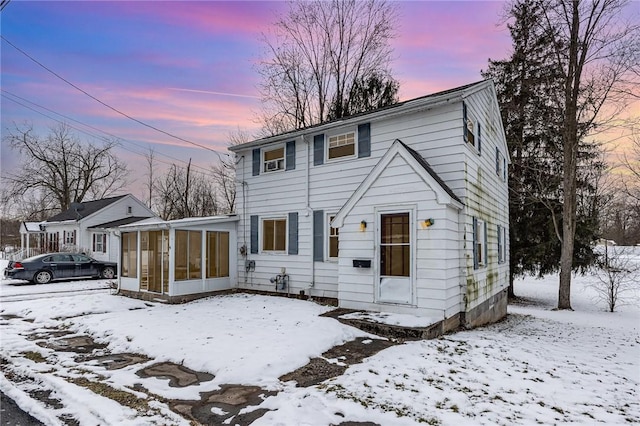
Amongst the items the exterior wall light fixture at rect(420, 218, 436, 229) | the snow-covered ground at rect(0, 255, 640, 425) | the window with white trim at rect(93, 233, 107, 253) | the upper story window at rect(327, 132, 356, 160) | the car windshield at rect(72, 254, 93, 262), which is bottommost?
the snow-covered ground at rect(0, 255, 640, 425)

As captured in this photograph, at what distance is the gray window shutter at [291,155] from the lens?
38.9ft

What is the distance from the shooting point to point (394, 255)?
8.48 m

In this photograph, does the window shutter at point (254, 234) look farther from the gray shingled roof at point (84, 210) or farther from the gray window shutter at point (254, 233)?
the gray shingled roof at point (84, 210)

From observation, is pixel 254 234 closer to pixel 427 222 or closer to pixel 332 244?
pixel 332 244

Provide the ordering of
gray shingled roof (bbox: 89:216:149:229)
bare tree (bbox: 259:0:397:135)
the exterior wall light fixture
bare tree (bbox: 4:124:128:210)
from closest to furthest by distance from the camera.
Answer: the exterior wall light fixture → bare tree (bbox: 259:0:397:135) → gray shingled roof (bbox: 89:216:149:229) → bare tree (bbox: 4:124:128:210)

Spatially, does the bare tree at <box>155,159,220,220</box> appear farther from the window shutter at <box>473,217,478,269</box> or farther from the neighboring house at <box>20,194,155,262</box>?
the window shutter at <box>473,217,478,269</box>

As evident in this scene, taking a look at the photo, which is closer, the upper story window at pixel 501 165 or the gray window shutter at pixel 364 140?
the gray window shutter at pixel 364 140

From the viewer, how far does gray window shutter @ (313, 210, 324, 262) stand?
10.8 meters

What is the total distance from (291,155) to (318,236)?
116 inches

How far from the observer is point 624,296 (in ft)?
66.6

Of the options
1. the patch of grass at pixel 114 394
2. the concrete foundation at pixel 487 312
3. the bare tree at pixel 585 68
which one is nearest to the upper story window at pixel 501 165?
the bare tree at pixel 585 68

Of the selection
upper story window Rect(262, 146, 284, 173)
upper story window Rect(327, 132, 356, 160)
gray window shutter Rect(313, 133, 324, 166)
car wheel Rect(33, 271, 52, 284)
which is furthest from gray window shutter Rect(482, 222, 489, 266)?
car wheel Rect(33, 271, 52, 284)

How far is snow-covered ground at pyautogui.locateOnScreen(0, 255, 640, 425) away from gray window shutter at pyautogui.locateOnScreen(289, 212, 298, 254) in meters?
2.20

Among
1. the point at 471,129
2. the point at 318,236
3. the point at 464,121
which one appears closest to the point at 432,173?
the point at 464,121
